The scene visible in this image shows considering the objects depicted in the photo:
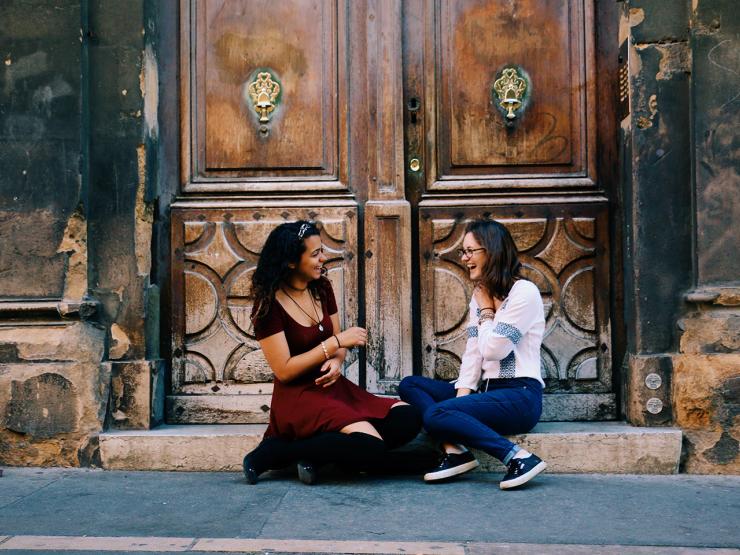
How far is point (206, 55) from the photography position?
17.1 feet

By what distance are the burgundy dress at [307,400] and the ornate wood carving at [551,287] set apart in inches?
30.8

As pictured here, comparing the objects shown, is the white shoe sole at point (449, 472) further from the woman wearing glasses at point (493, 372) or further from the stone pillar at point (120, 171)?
the stone pillar at point (120, 171)

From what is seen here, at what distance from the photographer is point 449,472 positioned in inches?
163

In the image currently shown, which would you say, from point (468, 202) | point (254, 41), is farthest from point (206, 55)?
point (468, 202)

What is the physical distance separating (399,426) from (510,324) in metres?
0.78

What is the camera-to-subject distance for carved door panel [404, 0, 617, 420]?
500cm

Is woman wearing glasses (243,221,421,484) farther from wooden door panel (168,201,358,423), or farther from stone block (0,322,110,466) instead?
stone block (0,322,110,466)

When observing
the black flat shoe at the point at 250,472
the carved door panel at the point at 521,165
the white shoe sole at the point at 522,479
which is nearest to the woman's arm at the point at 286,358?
the black flat shoe at the point at 250,472

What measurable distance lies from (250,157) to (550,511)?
282 cm

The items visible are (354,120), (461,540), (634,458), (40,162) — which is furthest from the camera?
(354,120)

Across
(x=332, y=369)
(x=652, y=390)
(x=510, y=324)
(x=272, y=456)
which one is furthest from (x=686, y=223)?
(x=272, y=456)

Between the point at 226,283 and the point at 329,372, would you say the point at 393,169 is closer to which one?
the point at 226,283

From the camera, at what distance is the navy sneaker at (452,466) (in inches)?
162

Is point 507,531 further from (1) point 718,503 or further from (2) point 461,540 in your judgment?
(1) point 718,503
